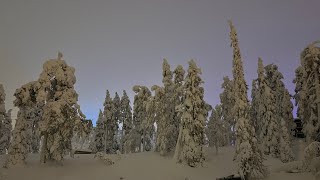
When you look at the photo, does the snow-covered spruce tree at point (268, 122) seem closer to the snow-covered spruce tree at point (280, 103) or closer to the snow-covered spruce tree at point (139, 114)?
the snow-covered spruce tree at point (280, 103)

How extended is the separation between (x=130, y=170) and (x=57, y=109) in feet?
39.1

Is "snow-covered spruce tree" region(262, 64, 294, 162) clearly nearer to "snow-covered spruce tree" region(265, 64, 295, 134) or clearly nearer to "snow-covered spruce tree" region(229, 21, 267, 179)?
"snow-covered spruce tree" region(265, 64, 295, 134)

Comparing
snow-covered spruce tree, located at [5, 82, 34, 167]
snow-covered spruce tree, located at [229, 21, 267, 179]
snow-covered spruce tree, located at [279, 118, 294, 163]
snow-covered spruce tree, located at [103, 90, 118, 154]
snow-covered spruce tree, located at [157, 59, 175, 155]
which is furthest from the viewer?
snow-covered spruce tree, located at [103, 90, 118, 154]

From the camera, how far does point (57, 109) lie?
37.1 metres

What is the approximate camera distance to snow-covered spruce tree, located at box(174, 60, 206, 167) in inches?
1740

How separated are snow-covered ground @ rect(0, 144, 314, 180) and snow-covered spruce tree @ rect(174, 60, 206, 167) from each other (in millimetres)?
1394

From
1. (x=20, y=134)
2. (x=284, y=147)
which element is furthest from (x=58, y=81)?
(x=284, y=147)

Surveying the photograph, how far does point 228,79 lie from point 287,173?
38599 mm

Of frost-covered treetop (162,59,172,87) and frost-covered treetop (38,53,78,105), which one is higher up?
frost-covered treetop (162,59,172,87)

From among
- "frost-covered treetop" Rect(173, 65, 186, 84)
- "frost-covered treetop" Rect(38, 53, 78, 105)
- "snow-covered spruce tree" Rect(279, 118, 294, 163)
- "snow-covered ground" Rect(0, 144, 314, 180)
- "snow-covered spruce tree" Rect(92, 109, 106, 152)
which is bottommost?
"snow-covered ground" Rect(0, 144, 314, 180)

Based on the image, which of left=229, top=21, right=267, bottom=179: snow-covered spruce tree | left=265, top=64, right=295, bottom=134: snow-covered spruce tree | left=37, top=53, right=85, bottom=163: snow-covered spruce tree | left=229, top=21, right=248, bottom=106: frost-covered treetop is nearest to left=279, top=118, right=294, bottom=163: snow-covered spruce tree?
left=265, top=64, right=295, bottom=134: snow-covered spruce tree

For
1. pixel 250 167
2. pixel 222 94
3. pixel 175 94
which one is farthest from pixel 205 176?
pixel 222 94

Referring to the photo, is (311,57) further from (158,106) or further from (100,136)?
(100,136)

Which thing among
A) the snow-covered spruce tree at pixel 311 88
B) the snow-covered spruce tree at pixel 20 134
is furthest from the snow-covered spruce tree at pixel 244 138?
the snow-covered spruce tree at pixel 20 134
